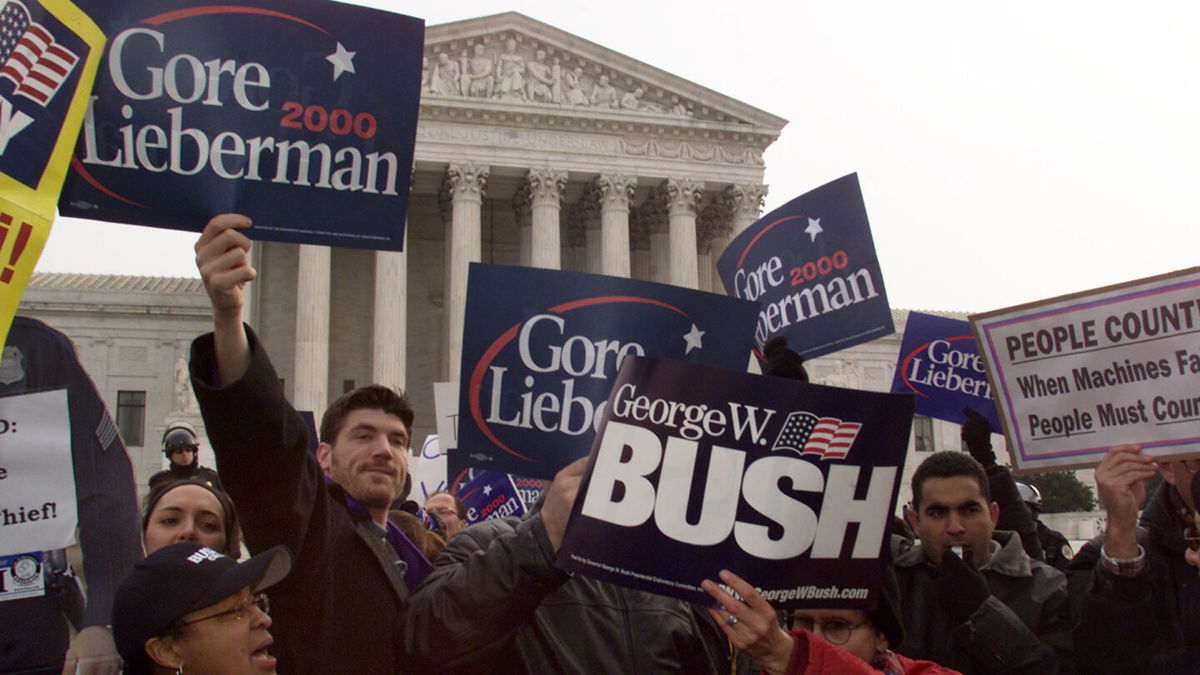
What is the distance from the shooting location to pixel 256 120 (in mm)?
4188

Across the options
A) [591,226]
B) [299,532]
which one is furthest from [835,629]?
[591,226]

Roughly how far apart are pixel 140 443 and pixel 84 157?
38.2m

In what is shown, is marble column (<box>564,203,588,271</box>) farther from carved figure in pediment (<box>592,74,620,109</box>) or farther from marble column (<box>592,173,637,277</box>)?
carved figure in pediment (<box>592,74,620,109</box>)

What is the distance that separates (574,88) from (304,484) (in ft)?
122

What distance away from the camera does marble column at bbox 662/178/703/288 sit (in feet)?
127

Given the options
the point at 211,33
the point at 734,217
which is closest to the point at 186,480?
the point at 211,33

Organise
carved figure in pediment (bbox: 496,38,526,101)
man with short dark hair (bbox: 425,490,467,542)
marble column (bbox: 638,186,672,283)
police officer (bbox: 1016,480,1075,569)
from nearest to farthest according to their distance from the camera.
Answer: police officer (bbox: 1016,480,1075,569), man with short dark hair (bbox: 425,490,467,542), carved figure in pediment (bbox: 496,38,526,101), marble column (bbox: 638,186,672,283)

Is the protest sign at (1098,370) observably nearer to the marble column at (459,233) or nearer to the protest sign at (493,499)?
the protest sign at (493,499)

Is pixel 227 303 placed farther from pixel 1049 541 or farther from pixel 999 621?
pixel 1049 541

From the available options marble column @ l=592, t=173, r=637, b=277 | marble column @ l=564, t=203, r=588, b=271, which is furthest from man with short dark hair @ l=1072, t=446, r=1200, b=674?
marble column @ l=564, t=203, r=588, b=271

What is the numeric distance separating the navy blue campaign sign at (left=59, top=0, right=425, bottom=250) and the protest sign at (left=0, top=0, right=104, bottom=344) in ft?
0.44

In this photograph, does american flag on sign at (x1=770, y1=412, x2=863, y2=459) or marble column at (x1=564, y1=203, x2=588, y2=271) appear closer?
american flag on sign at (x1=770, y1=412, x2=863, y2=459)

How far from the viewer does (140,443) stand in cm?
3909

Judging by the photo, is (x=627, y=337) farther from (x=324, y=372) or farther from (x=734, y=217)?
(x=734, y=217)
